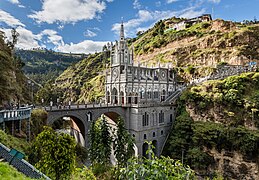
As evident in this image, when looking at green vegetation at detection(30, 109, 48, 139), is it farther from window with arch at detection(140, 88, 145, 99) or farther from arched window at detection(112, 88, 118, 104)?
window with arch at detection(140, 88, 145, 99)

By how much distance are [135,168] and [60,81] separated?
138452 millimetres

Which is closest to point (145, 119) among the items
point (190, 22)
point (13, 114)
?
point (13, 114)

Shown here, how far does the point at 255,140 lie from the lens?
37156mm

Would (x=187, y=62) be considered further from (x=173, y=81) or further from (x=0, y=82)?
(x=0, y=82)

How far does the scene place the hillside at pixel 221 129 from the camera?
38.7 metres

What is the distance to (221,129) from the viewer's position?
1642 inches

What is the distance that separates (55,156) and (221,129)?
37929mm

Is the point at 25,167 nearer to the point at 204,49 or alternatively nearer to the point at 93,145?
the point at 93,145

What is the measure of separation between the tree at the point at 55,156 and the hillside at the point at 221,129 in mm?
33808

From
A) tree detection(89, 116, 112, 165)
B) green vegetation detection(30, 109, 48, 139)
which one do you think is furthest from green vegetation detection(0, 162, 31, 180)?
tree detection(89, 116, 112, 165)

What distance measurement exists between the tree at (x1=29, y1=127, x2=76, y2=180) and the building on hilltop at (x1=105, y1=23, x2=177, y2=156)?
3027 cm

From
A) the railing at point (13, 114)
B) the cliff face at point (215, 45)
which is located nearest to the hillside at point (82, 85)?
the cliff face at point (215, 45)

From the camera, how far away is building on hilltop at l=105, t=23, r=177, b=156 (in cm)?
4453

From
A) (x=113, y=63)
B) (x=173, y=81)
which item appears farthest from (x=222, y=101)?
(x=113, y=63)
